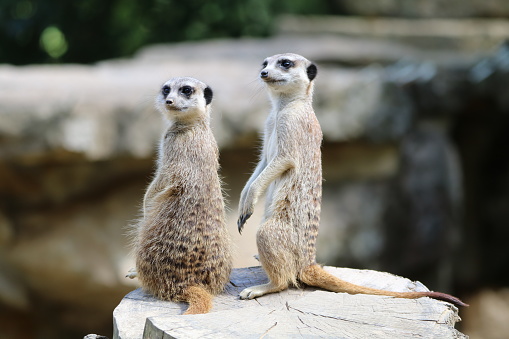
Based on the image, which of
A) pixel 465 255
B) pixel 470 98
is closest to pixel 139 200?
pixel 470 98

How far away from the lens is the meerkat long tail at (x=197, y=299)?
2228mm

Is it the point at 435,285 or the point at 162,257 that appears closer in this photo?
the point at 162,257

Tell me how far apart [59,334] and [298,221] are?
408cm

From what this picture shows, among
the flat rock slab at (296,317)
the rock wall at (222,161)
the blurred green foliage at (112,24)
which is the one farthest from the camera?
the blurred green foliage at (112,24)

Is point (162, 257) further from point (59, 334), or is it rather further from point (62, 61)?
point (62, 61)

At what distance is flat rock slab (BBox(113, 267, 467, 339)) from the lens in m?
1.99

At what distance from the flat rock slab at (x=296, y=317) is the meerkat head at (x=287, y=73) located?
2.41ft

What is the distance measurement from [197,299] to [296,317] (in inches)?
14.1

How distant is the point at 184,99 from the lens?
250cm

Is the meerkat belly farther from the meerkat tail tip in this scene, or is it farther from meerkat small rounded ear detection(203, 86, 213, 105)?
the meerkat tail tip

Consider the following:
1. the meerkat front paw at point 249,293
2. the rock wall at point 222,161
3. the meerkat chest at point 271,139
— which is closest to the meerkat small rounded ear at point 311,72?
the meerkat chest at point 271,139

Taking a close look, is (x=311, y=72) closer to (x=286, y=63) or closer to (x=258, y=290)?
(x=286, y=63)

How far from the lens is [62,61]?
934 cm

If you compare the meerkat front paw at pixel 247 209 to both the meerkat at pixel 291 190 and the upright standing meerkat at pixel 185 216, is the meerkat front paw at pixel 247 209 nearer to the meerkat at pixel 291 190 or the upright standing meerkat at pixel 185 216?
the meerkat at pixel 291 190
